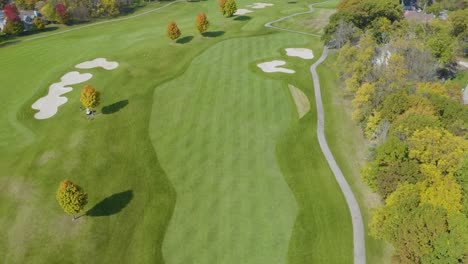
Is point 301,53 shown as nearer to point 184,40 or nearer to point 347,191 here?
point 184,40

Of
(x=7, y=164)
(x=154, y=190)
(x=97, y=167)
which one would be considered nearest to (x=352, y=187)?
(x=154, y=190)

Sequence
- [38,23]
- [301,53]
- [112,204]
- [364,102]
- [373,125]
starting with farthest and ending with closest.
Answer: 1. [38,23]
2. [301,53]
3. [364,102]
4. [373,125]
5. [112,204]

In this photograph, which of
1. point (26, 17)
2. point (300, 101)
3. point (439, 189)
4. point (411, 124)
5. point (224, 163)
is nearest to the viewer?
point (439, 189)

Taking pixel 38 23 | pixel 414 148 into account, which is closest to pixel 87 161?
pixel 414 148

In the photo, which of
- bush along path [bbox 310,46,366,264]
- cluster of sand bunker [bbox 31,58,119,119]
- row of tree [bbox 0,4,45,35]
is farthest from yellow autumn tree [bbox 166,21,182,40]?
row of tree [bbox 0,4,45,35]

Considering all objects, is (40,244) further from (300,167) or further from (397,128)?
(397,128)

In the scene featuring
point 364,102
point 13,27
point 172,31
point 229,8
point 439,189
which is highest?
point 229,8

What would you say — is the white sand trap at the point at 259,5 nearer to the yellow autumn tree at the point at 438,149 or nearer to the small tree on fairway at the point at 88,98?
the small tree on fairway at the point at 88,98
